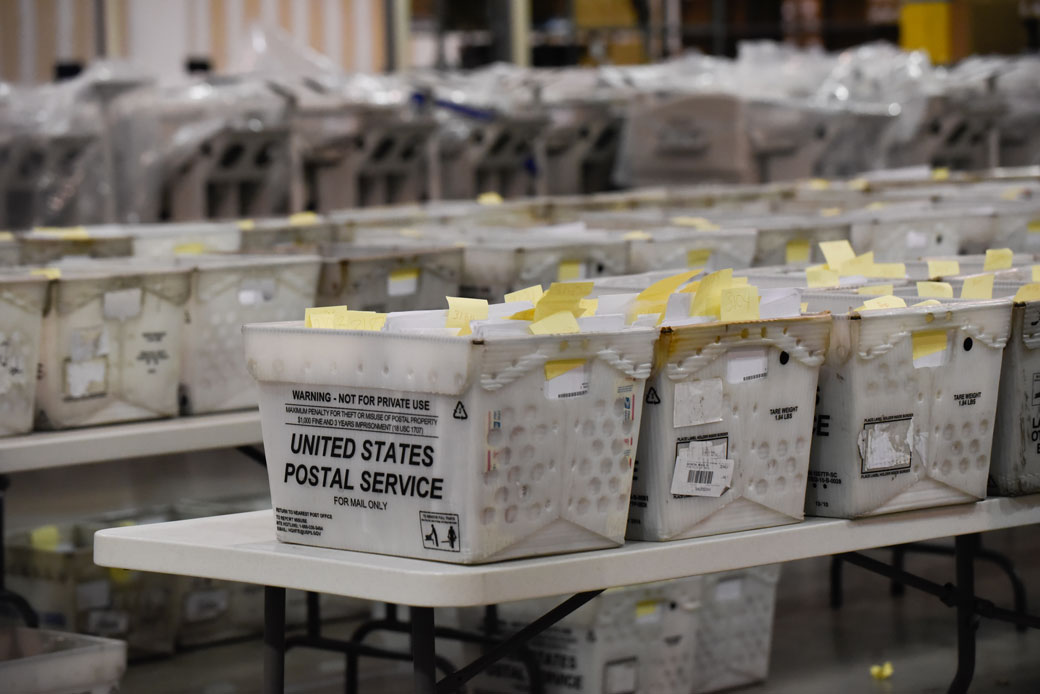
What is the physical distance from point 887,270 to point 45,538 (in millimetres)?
2329

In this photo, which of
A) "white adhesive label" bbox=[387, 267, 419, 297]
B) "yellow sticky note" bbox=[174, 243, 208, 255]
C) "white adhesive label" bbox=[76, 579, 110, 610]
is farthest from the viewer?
"white adhesive label" bbox=[76, 579, 110, 610]

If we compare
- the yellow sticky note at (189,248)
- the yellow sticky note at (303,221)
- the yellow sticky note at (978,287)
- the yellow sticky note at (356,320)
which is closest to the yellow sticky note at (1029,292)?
the yellow sticky note at (978,287)

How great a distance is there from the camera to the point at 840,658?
3814 millimetres

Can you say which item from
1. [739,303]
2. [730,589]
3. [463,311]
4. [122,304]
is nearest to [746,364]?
[739,303]

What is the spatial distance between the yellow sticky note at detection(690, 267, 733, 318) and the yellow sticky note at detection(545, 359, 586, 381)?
0.32m

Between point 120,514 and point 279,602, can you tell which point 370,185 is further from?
point 279,602

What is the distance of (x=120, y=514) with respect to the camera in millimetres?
4188

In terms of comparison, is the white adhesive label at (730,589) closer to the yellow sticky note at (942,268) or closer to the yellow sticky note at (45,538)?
the yellow sticky note at (942,268)

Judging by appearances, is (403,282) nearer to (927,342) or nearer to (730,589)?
(730,589)

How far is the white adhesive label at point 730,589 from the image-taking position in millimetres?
3557

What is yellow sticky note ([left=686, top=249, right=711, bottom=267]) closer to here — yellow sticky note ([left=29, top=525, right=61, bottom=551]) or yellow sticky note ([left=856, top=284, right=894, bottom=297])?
yellow sticky note ([left=856, top=284, right=894, bottom=297])

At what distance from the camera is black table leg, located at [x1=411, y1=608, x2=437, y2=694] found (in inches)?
76.6

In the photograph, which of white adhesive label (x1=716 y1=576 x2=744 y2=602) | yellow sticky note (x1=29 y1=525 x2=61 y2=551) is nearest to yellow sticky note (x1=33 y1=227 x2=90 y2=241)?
yellow sticky note (x1=29 y1=525 x2=61 y2=551)

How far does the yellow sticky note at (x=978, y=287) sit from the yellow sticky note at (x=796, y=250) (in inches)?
45.8
